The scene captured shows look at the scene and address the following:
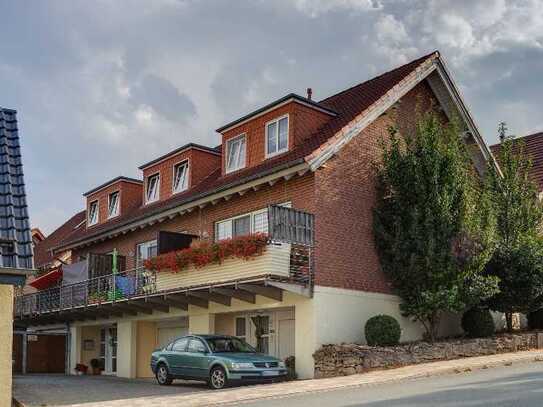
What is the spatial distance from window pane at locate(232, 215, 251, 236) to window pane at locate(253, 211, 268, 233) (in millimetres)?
357

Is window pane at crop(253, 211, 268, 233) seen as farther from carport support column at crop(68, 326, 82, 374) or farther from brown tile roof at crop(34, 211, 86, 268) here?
brown tile roof at crop(34, 211, 86, 268)

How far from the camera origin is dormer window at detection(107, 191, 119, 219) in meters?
34.2

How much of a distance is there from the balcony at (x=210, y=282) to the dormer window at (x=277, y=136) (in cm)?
358

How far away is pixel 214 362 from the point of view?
19719 millimetres

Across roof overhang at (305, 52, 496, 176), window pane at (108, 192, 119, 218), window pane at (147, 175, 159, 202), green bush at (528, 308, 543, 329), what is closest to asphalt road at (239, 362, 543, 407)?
roof overhang at (305, 52, 496, 176)

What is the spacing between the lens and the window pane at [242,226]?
79.5ft

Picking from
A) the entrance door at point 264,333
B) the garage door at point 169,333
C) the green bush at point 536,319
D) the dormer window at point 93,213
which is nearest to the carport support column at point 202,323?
the entrance door at point 264,333

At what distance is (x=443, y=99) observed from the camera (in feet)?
87.0

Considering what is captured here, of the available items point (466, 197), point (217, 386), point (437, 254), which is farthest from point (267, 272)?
point (466, 197)

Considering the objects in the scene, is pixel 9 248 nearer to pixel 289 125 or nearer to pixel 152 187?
pixel 289 125

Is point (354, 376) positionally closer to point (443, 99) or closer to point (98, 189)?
point (443, 99)

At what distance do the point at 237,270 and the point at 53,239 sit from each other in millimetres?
28965

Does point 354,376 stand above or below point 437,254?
below

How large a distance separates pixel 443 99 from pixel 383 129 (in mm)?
3447
